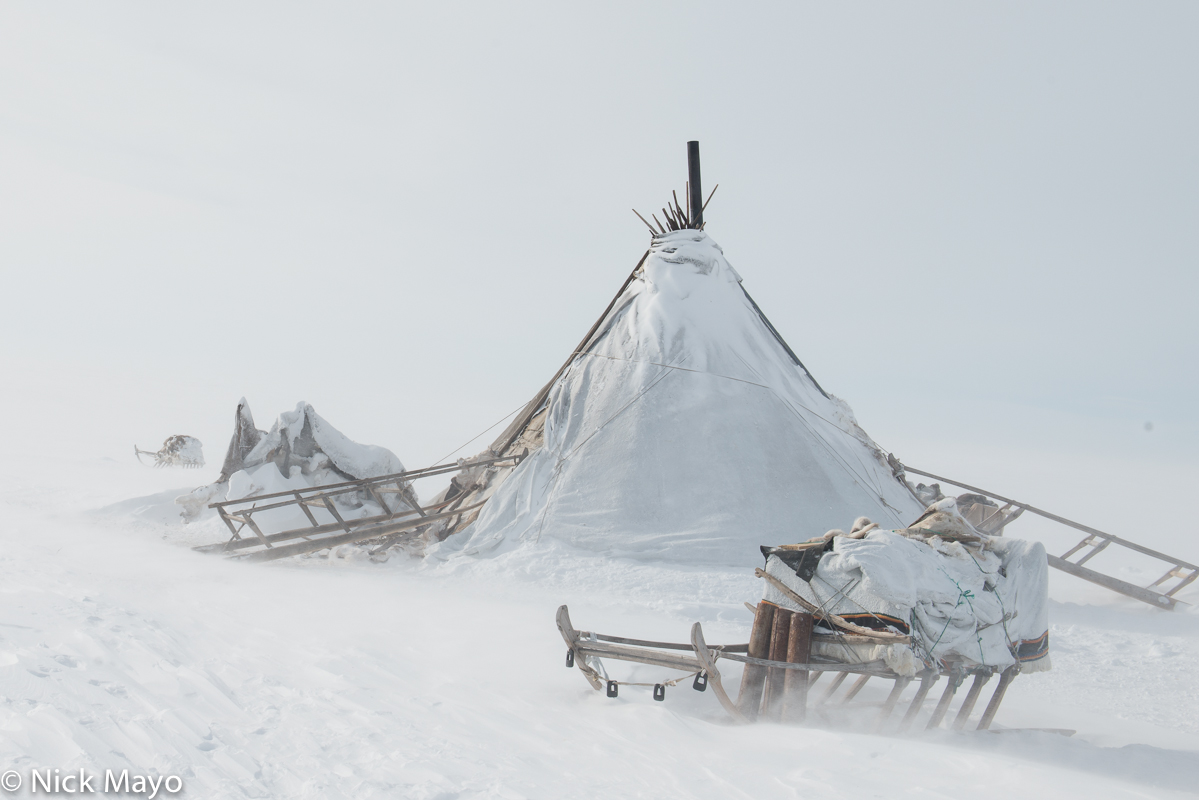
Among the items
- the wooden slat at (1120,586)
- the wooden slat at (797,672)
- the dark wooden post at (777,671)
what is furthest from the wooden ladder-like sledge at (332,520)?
the wooden slat at (1120,586)

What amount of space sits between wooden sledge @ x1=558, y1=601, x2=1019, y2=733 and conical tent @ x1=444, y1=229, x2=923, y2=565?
3.41 meters

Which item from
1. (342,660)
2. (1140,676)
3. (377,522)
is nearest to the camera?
(342,660)

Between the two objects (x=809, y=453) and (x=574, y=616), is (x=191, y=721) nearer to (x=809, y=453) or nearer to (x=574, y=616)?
(x=574, y=616)

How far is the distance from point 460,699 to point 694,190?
788cm

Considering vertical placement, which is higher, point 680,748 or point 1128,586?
point 680,748

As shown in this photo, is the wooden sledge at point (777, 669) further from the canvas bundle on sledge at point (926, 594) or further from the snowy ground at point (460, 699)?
the snowy ground at point (460, 699)

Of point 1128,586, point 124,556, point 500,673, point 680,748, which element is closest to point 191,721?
point 500,673

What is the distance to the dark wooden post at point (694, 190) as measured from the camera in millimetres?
10422

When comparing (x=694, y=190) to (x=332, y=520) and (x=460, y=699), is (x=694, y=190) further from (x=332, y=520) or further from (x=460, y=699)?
(x=460, y=699)

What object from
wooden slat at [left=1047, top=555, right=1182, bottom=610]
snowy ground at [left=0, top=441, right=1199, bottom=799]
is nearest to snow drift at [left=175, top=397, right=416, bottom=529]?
snowy ground at [left=0, top=441, right=1199, bottom=799]

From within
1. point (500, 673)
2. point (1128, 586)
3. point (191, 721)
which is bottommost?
point (1128, 586)

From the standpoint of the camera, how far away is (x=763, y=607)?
15.1 feet

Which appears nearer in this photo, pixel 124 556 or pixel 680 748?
pixel 680 748

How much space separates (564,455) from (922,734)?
5311 mm
